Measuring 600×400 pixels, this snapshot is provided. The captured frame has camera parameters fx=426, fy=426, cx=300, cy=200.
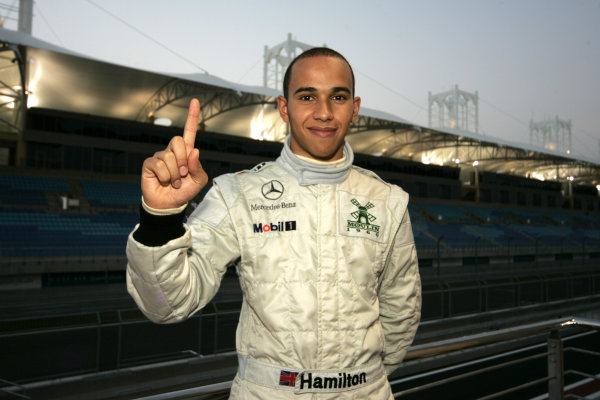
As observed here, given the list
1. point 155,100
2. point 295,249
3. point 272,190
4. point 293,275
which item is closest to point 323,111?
point 272,190

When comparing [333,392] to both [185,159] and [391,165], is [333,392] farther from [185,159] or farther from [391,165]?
[391,165]

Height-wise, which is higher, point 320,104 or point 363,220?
point 320,104

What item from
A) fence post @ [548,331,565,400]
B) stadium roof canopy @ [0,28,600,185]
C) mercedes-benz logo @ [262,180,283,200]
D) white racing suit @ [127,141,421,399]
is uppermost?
stadium roof canopy @ [0,28,600,185]

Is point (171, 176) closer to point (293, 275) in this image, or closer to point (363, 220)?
point (293, 275)

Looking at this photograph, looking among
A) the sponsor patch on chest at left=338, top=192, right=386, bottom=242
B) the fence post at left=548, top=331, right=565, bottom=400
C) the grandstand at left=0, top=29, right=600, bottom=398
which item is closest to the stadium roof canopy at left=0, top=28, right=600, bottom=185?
the grandstand at left=0, top=29, right=600, bottom=398

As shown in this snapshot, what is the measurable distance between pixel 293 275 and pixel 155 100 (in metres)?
30.9

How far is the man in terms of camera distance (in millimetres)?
1451

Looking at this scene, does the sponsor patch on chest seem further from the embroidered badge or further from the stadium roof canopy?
the stadium roof canopy

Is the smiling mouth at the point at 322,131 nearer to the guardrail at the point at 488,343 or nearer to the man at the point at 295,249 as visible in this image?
the man at the point at 295,249

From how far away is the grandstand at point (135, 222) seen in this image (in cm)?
902

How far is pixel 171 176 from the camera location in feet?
4.62

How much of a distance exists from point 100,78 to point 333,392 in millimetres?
29029

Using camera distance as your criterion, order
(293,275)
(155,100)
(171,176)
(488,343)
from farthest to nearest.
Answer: (155,100) → (488,343) → (293,275) → (171,176)

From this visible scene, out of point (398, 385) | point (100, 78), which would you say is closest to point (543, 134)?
point (100, 78)
